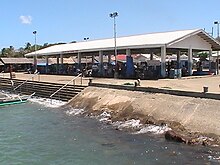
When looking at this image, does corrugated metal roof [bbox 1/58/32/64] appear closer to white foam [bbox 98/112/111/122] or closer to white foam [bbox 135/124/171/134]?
white foam [bbox 98/112/111/122]

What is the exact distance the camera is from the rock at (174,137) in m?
14.2

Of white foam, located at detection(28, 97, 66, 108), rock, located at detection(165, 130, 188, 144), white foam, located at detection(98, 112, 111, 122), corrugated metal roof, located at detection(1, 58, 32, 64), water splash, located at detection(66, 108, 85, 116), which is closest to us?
rock, located at detection(165, 130, 188, 144)

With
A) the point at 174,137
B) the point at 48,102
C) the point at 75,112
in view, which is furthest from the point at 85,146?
the point at 48,102

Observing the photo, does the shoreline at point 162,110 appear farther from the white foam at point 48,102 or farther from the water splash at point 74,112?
the white foam at point 48,102

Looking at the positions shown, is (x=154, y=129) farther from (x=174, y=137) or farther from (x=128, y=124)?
(x=174, y=137)

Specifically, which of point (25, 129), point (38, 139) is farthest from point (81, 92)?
point (38, 139)

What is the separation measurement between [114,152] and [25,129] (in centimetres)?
634

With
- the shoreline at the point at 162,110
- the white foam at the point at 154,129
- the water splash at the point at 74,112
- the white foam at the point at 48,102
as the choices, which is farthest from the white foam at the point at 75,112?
the white foam at the point at 154,129

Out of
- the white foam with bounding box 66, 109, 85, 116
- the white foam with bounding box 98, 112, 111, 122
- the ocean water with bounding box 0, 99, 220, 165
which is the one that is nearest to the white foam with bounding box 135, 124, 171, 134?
the ocean water with bounding box 0, 99, 220, 165

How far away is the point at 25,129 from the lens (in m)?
17.8

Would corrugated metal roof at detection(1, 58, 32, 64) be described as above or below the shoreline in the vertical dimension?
above

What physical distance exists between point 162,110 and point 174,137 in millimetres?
4050

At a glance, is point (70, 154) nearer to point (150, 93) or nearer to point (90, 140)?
point (90, 140)

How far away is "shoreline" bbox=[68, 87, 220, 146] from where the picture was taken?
1475 centimetres
